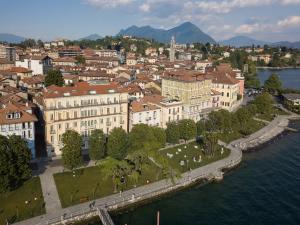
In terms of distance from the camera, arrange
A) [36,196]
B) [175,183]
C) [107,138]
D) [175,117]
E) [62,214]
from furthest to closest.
A: [175,117] → [107,138] → [175,183] → [36,196] → [62,214]

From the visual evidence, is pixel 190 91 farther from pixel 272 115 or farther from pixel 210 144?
pixel 272 115

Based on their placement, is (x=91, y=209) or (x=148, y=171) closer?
(x=91, y=209)

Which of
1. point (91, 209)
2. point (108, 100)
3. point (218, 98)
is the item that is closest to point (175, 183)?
point (91, 209)

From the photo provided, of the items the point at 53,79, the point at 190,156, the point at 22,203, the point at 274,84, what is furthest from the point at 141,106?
the point at 274,84

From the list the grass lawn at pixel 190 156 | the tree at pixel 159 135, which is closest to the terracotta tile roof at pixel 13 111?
the tree at pixel 159 135

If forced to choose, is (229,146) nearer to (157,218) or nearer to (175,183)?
(175,183)

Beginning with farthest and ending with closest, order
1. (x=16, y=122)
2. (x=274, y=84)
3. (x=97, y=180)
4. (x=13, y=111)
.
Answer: (x=274, y=84) → (x=13, y=111) → (x=16, y=122) → (x=97, y=180)

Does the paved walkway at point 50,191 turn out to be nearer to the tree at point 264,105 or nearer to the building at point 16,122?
the building at point 16,122

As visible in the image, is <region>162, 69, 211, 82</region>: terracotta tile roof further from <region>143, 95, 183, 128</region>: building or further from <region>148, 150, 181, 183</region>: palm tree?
<region>148, 150, 181, 183</region>: palm tree
